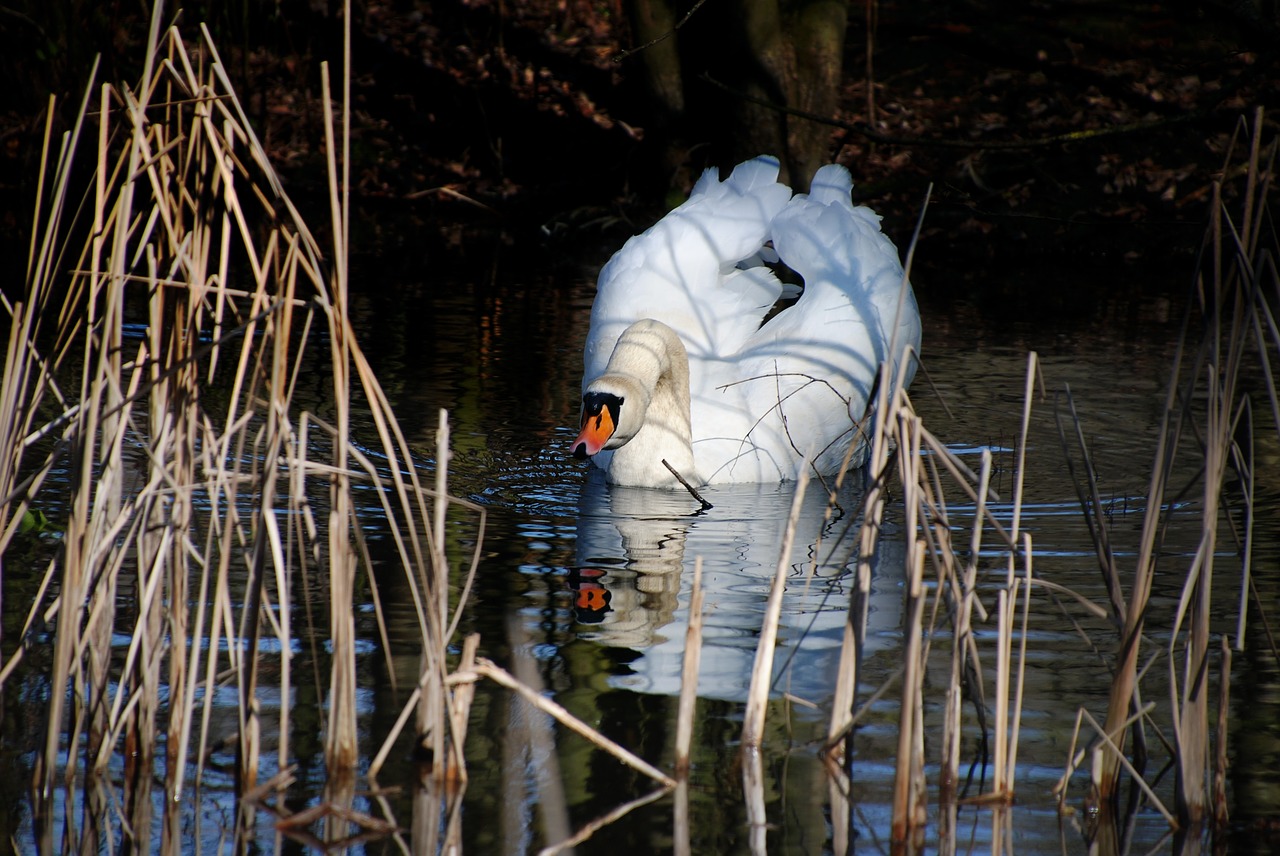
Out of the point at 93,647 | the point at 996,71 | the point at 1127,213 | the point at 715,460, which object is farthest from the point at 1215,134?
the point at 93,647

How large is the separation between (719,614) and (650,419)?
207 centimetres

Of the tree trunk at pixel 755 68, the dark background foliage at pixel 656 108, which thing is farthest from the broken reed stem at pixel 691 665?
the tree trunk at pixel 755 68

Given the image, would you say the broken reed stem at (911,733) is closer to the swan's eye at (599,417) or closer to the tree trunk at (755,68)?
the swan's eye at (599,417)

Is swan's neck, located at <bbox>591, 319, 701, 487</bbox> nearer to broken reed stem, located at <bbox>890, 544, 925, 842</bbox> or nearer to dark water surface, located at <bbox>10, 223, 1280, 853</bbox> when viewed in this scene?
dark water surface, located at <bbox>10, 223, 1280, 853</bbox>

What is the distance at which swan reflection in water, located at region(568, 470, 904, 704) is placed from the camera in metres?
4.68

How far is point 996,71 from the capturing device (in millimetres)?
18062

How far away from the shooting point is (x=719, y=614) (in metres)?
5.23

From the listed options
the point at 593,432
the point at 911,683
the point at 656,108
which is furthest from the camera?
the point at 656,108

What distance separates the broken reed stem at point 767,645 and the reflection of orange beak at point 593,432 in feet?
9.19

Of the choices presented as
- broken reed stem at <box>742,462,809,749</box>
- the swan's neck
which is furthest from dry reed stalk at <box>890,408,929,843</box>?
the swan's neck

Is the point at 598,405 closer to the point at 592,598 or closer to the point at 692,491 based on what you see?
the point at 692,491

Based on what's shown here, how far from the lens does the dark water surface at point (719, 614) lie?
12.3 feet

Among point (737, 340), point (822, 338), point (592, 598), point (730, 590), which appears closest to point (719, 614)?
point (730, 590)

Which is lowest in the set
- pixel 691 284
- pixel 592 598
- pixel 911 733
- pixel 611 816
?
pixel 611 816
